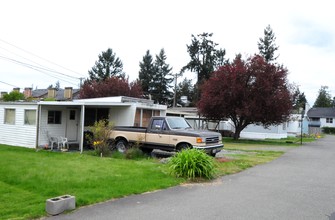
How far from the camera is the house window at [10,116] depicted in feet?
62.1

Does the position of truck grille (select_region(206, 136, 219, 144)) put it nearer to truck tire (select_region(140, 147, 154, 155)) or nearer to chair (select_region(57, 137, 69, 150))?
truck tire (select_region(140, 147, 154, 155))

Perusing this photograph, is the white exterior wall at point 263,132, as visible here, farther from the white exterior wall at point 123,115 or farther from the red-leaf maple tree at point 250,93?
the white exterior wall at point 123,115

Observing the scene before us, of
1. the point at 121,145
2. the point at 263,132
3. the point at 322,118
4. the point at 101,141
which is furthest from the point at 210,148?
the point at 322,118

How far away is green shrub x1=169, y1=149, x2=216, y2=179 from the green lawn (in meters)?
0.30

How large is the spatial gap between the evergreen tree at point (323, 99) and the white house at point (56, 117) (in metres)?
96.2

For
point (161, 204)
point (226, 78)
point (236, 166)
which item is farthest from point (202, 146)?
point (226, 78)

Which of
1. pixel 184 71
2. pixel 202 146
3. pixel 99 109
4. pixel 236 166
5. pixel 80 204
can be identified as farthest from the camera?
pixel 184 71

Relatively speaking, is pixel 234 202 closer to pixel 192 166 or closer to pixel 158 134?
pixel 192 166

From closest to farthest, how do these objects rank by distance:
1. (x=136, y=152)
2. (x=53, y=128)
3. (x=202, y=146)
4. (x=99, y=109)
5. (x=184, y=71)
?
(x=202, y=146)
(x=136, y=152)
(x=53, y=128)
(x=99, y=109)
(x=184, y=71)

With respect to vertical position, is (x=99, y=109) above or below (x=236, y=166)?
above

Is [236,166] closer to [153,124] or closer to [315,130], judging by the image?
[153,124]

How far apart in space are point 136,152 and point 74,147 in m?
5.32

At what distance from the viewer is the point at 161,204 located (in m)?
7.07

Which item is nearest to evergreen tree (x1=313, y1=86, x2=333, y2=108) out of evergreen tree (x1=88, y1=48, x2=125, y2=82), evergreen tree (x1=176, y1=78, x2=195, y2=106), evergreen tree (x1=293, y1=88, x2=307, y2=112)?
evergreen tree (x1=293, y1=88, x2=307, y2=112)
